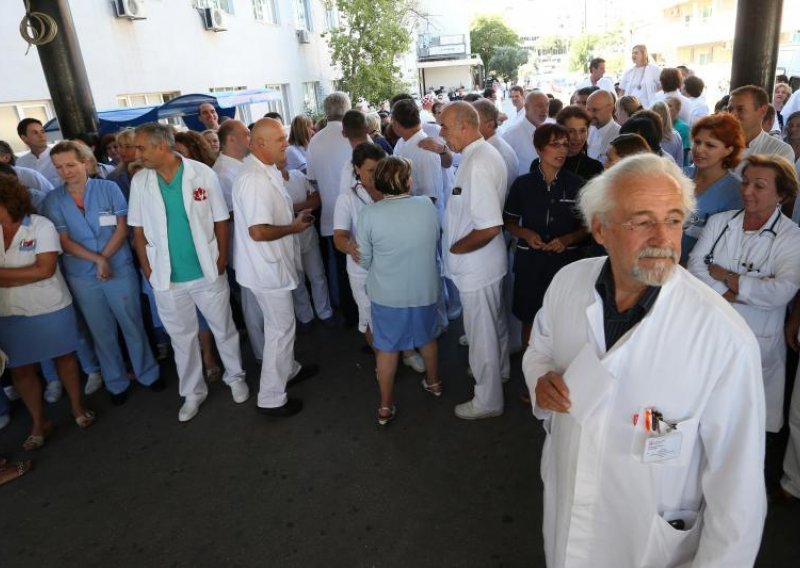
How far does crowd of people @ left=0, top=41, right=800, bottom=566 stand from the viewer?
4.82 ft

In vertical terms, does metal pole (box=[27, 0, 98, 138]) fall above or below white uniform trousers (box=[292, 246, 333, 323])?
above

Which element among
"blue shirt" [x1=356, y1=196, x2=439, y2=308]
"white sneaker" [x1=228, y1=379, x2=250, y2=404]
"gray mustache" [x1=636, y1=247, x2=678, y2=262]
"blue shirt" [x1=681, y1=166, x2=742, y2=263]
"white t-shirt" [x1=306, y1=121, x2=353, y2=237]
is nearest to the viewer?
"gray mustache" [x1=636, y1=247, x2=678, y2=262]

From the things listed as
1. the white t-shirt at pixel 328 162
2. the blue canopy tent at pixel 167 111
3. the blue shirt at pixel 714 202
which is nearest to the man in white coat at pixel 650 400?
the blue shirt at pixel 714 202

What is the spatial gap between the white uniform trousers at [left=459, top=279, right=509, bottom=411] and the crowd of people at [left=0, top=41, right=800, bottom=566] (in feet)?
0.05

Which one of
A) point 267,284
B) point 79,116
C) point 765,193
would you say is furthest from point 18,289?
point 765,193

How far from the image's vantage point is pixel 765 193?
2.60 m

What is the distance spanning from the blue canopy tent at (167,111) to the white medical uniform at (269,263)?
3557mm

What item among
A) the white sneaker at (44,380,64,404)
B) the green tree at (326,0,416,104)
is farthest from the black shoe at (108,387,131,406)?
the green tree at (326,0,416,104)

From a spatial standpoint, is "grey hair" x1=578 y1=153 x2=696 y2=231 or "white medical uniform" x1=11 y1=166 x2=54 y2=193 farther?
"white medical uniform" x1=11 y1=166 x2=54 y2=193

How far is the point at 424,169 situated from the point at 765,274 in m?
2.90

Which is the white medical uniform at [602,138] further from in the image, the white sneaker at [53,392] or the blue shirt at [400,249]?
the white sneaker at [53,392]

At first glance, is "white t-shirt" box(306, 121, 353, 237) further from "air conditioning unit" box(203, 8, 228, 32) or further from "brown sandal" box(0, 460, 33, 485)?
"air conditioning unit" box(203, 8, 228, 32)

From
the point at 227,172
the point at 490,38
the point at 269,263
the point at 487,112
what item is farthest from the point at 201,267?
the point at 490,38

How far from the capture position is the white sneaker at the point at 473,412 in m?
3.63
